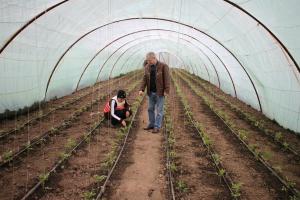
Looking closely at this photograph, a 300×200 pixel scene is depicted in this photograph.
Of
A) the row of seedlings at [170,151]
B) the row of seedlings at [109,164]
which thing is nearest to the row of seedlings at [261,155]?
the row of seedlings at [170,151]

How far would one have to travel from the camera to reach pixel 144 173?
18.2 feet

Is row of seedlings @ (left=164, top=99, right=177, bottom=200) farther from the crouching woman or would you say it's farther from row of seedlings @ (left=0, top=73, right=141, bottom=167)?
row of seedlings @ (left=0, top=73, right=141, bottom=167)

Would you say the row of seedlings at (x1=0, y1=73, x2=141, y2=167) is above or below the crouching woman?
below

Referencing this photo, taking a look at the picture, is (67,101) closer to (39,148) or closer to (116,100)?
(116,100)

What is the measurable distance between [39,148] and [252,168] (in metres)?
4.42

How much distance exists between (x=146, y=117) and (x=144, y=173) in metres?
4.45

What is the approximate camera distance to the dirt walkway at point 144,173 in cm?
476

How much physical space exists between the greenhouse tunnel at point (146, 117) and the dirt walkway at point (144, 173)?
0.02 metres

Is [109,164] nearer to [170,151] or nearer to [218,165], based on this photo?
[170,151]

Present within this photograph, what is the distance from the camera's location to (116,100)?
814 cm

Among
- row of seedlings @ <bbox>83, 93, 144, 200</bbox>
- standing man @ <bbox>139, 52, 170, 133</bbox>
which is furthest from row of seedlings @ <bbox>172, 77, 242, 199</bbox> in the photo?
row of seedlings @ <bbox>83, 93, 144, 200</bbox>

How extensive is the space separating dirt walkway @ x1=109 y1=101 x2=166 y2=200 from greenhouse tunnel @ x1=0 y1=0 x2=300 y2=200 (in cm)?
2

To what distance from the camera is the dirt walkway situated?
15.6ft

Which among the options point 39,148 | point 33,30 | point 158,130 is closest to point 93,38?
point 33,30
